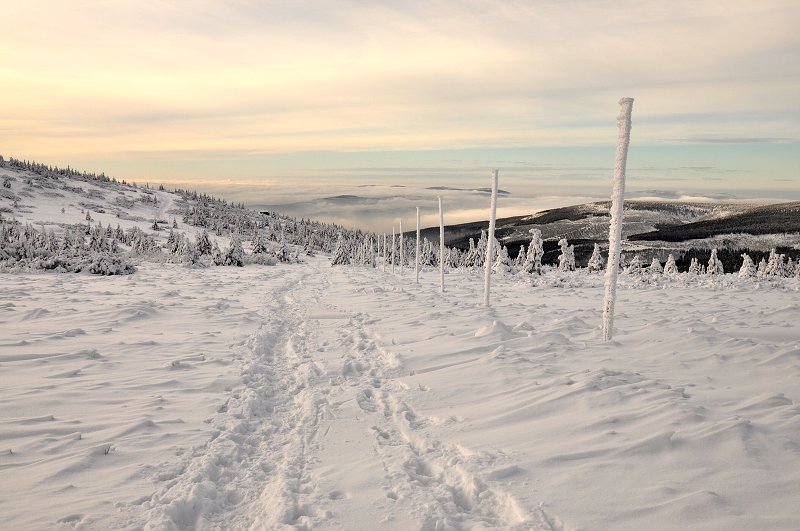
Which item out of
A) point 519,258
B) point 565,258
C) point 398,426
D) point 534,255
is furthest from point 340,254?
point 398,426

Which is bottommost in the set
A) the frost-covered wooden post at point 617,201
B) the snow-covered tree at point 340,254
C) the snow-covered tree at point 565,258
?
the snow-covered tree at point 340,254

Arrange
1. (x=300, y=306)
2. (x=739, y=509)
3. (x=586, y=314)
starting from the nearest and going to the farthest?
(x=739, y=509), (x=586, y=314), (x=300, y=306)

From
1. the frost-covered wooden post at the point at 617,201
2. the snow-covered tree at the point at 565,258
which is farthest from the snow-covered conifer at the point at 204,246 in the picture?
the frost-covered wooden post at the point at 617,201

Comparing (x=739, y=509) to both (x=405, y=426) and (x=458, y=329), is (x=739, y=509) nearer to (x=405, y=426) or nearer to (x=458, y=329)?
(x=405, y=426)

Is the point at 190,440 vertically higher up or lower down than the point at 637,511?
lower down

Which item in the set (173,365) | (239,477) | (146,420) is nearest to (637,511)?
(239,477)

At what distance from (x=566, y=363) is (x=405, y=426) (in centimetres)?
386

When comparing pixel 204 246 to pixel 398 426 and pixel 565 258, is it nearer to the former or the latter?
pixel 565 258

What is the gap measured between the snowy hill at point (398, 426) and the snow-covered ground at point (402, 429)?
0.03m

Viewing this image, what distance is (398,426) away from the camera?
6.16 metres

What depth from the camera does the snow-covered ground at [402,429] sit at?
13.1 ft

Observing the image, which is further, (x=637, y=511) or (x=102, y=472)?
(x=102, y=472)

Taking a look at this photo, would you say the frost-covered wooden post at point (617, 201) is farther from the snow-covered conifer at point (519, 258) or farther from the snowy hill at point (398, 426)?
the snow-covered conifer at point (519, 258)

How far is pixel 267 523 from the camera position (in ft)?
12.8
